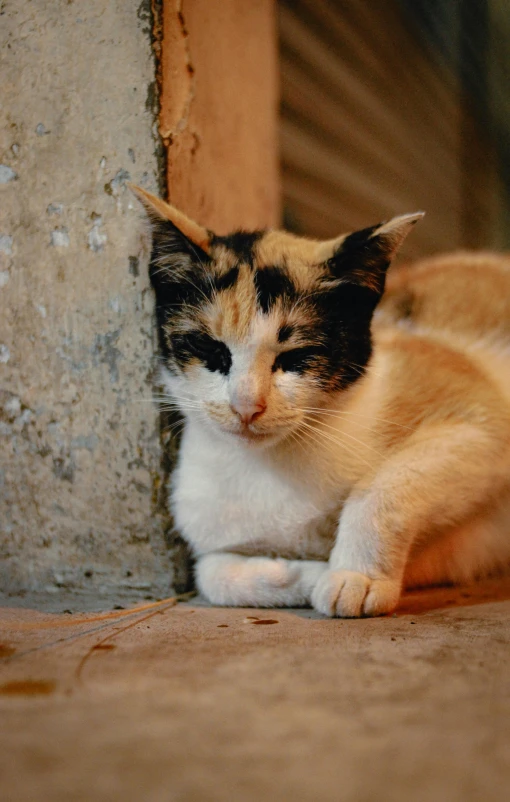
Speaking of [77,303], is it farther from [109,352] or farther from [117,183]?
[117,183]

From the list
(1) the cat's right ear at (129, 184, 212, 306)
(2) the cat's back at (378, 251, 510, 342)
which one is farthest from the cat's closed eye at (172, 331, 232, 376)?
(2) the cat's back at (378, 251, 510, 342)

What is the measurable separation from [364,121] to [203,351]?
143 inches

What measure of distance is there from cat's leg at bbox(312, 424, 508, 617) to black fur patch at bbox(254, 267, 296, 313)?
571 millimetres

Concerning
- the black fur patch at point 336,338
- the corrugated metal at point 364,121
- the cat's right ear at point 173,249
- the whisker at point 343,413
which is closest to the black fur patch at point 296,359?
the black fur patch at point 336,338

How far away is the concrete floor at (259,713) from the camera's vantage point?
0.84 m

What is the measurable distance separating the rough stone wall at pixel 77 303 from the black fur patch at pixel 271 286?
15.4 inches

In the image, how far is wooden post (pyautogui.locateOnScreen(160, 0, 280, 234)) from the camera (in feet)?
6.82

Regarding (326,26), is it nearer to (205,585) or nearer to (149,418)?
(149,418)

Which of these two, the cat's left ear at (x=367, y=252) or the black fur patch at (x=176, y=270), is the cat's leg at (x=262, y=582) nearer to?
the black fur patch at (x=176, y=270)

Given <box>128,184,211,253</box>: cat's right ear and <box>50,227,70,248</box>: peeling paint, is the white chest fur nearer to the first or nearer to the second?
<box>128,184,211,253</box>: cat's right ear

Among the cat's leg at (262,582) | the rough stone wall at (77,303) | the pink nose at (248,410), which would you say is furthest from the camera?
the rough stone wall at (77,303)

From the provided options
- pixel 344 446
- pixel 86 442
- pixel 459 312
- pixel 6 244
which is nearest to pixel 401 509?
pixel 344 446

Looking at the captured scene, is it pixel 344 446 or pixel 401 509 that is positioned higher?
pixel 344 446

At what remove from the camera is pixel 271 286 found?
1.83 metres
